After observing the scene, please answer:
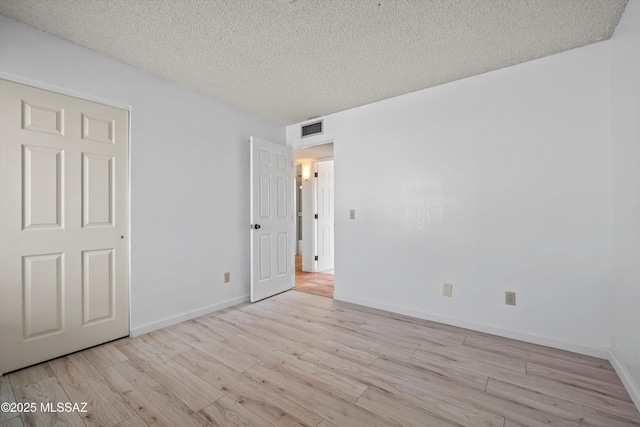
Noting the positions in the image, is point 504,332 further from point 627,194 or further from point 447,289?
point 627,194

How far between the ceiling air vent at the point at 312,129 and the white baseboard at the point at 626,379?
3.56 meters

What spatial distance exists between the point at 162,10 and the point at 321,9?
41.3 inches

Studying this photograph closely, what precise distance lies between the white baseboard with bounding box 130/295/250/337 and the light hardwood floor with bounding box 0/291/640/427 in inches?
3.1

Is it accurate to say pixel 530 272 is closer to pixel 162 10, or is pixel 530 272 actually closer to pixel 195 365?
pixel 195 365

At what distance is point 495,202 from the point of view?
8.38 ft

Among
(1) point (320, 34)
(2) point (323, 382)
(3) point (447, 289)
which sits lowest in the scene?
(2) point (323, 382)

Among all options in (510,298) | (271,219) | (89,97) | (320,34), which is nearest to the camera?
(320,34)

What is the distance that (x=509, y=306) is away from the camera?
2.48 meters

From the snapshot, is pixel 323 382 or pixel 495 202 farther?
pixel 495 202

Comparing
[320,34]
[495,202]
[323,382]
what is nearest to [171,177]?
[320,34]

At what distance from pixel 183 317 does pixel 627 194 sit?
381cm

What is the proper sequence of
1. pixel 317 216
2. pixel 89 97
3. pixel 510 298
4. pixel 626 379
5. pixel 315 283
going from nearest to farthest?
pixel 626 379, pixel 89 97, pixel 510 298, pixel 315 283, pixel 317 216

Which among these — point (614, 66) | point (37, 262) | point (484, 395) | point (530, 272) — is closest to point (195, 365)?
point (37, 262)

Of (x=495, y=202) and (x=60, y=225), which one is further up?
(x=495, y=202)
